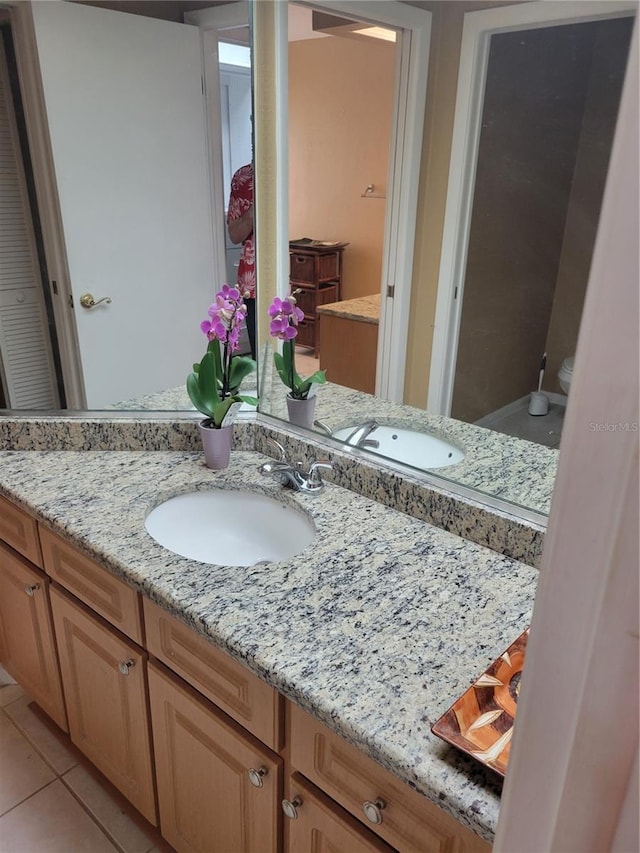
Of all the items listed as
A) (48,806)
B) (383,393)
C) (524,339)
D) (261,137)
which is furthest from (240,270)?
(48,806)

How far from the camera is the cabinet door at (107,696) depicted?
1.34 meters

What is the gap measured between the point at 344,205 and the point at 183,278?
545mm

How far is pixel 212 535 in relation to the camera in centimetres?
155

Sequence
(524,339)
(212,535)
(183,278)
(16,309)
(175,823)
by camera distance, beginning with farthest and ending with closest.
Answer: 1. (183,278)
2. (16,309)
3. (212,535)
4. (175,823)
5. (524,339)

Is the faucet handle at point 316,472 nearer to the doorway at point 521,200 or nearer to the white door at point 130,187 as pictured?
the doorway at point 521,200

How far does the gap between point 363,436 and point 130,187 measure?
0.89 m

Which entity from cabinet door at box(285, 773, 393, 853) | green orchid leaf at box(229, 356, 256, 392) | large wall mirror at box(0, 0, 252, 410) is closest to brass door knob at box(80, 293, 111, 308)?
large wall mirror at box(0, 0, 252, 410)

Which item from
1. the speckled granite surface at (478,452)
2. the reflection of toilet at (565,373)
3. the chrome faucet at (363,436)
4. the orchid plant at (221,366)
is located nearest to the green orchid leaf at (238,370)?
the orchid plant at (221,366)

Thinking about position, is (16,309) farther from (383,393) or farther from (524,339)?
(524,339)

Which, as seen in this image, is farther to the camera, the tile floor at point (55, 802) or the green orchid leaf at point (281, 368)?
the green orchid leaf at point (281, 368)

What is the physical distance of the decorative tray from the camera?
2.68 feet

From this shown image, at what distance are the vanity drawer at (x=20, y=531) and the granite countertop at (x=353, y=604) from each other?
0.06 m

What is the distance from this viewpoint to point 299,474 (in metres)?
1.53

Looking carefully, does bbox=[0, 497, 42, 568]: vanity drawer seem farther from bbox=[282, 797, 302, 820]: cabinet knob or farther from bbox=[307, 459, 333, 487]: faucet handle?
bbox=[282, 797, 302, 820]: cabinet knob
